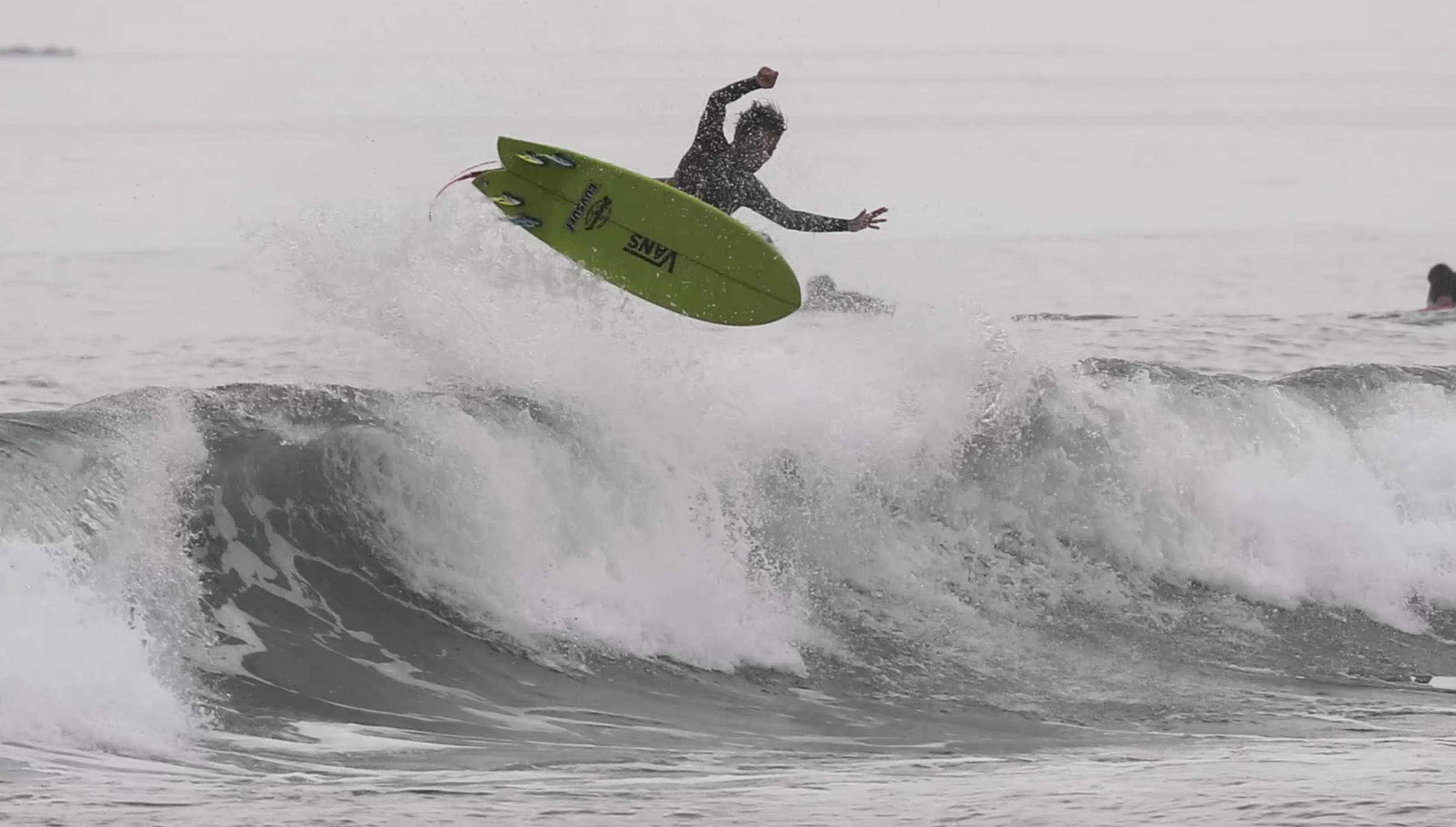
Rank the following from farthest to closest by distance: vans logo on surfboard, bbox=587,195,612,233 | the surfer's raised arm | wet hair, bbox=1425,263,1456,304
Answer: wet hair, bbox=1425,263,1456,304 < vans logo on surfboard, bbox=587,195,612,233 < the surfer's raised arm

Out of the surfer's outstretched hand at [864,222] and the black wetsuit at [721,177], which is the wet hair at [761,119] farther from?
the surfer's outstretched hand at [864,222]

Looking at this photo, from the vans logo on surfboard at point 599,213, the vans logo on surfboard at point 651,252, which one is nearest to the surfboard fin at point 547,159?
the vans logo on surfboard at point 599,213

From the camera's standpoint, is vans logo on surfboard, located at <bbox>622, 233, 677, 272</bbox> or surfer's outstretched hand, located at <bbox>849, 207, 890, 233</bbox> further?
vans logo on surfboard, located at <bbox>622, 233, 677, 272</bbox>

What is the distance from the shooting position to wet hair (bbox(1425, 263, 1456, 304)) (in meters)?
24.0

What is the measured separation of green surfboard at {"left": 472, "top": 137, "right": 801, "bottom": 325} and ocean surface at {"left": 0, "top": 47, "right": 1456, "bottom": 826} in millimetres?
492

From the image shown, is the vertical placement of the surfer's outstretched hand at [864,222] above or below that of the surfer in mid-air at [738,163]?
below

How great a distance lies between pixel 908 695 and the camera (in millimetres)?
10094

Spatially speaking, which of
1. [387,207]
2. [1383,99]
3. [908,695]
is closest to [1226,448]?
[908,695]

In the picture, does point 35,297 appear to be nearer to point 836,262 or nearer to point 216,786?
point 836,262

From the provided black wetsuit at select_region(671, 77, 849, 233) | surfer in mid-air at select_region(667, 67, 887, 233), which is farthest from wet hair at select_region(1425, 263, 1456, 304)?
black wetsuit at select_region(671, 77, 849, 233)

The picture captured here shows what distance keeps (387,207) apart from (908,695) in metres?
4.88

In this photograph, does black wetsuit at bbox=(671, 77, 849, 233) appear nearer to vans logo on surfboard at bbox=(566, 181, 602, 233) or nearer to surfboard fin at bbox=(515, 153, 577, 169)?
vans logo on surfboard at bbox=(566, 181, 602, 233)

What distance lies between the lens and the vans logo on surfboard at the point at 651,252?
37.0 ft

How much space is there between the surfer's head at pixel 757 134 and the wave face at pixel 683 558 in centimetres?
171
